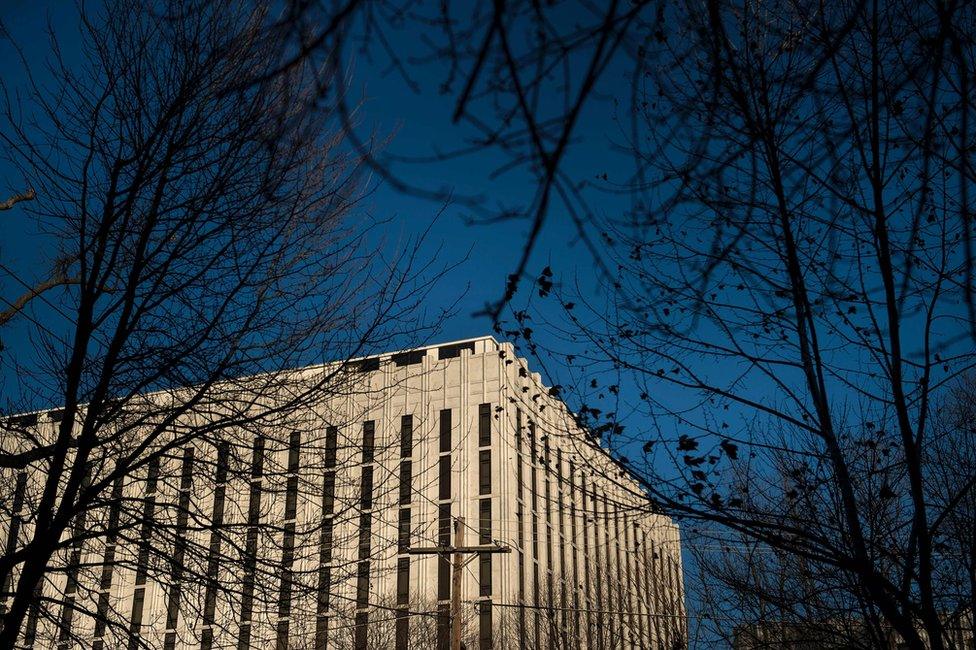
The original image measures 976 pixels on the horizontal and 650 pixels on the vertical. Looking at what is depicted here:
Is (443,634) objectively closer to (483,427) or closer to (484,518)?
(484,518)

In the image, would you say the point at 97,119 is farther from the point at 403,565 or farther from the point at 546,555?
the point at 546,555

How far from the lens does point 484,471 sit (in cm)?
4181

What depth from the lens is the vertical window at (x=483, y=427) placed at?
137 ft

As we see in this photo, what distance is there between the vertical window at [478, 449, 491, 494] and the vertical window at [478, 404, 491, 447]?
0.46 meters

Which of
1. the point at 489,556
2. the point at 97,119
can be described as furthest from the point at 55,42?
the point at 489,556

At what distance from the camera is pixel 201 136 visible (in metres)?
5.43

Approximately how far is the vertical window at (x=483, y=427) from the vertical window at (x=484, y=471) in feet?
1.50

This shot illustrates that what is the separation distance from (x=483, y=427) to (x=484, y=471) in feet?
6.68

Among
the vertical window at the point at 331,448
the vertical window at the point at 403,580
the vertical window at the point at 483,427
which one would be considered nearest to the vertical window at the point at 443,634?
the vertical window at the point at 403,580

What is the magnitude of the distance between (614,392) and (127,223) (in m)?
3.02

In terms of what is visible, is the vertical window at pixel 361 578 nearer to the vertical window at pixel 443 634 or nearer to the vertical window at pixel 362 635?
the vertical window at pixel 362 635

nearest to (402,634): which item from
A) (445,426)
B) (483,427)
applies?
(445,426)

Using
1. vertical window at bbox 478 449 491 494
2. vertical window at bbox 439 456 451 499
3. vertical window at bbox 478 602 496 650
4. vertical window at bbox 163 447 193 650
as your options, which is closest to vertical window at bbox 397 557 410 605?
vertical window at bbox 478 602 496 650

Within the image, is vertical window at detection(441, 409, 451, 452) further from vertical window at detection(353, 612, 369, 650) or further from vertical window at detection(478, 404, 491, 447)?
vertical window at detection(353, 612, 369, 650)
